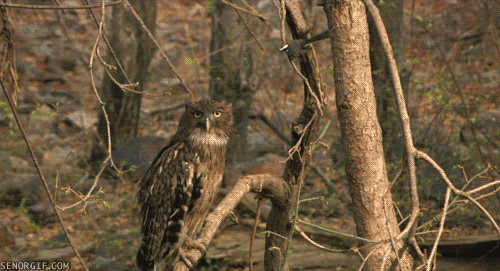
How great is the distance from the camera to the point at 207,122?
447cm

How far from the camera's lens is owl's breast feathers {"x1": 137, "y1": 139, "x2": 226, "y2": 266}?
4496 millimetres

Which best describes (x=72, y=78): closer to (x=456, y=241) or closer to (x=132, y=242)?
(x=132, y=242)

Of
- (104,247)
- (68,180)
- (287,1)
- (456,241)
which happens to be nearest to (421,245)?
(456,241)

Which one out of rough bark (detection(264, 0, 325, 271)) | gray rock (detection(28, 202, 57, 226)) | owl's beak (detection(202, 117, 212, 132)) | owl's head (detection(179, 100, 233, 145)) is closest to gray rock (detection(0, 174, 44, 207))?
gray rock (detection(28, 202, 57, 226))

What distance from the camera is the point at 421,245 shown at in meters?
5.80

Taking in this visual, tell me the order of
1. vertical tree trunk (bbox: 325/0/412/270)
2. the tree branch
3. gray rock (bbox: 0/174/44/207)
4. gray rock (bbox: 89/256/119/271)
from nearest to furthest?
the tree branch < vertical tree trunk (bbox: 325/0/412/270) < gray rock (bbox: 89/256/119/271) < gray rock (bbox: 0/174/44/207)

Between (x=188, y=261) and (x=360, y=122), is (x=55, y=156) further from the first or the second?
(x=360, y=122)

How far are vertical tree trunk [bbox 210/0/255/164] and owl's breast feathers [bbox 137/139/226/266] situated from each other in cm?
337

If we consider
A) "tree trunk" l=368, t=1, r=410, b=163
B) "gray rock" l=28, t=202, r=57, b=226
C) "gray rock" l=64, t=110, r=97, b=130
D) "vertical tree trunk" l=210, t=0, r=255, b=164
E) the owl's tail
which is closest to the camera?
the owl's tail

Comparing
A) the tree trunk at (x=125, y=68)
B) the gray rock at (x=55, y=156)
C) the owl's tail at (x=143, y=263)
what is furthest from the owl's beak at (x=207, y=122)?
the gray rock at (x=55, y=156)

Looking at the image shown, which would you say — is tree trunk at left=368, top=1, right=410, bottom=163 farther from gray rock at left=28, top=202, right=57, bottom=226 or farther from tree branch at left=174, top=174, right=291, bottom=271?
Answer: gray rock at left=28, top=202, right=57, bottom=226

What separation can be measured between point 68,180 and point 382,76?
4719 millimetres

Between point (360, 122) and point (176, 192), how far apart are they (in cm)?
164

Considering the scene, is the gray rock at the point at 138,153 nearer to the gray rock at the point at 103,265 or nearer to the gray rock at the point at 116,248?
the gray rock at the point at 116,248
